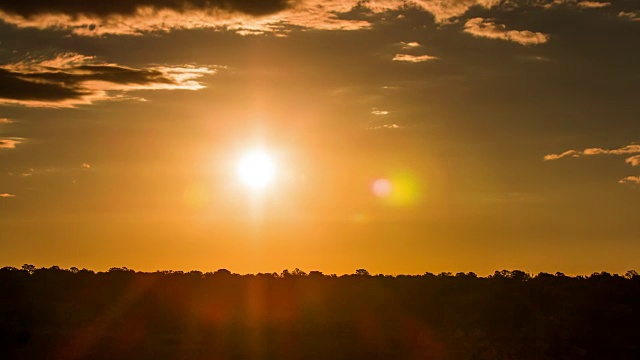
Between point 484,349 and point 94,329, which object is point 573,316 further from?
point 94,329

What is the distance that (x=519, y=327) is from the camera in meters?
107

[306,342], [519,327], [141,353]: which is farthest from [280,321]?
[519,327]

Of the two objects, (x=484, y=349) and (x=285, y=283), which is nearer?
(x=484, y=349)

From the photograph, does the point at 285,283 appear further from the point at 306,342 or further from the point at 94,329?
the point at 94,329

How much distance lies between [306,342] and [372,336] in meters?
6.45

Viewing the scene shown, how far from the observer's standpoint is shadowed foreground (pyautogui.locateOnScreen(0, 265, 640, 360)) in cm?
10519

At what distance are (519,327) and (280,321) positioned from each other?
2337 centimetres

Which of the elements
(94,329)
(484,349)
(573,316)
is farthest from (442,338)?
(94,329)

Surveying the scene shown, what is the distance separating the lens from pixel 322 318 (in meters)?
109

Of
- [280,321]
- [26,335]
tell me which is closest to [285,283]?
[280,321]

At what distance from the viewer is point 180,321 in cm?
10856

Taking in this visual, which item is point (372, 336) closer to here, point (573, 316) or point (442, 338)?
point (442, 338)

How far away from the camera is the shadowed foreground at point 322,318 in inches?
4141

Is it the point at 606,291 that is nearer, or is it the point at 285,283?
the point at 606,291
